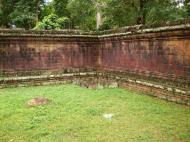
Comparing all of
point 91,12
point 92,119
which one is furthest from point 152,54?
point 91,12

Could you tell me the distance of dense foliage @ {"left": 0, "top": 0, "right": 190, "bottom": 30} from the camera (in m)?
14.8

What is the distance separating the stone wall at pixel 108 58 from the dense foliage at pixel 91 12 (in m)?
1.07

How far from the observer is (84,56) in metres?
12.9

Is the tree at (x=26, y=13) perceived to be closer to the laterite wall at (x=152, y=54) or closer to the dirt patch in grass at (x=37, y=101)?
the laterite wall at (x=152, y=54)

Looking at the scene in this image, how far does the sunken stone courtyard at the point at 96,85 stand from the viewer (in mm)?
5793

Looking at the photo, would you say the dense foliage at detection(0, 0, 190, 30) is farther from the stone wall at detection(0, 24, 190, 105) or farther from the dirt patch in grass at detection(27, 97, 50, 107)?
the dirt patch in grass at detection(27, 97, 50, 107)

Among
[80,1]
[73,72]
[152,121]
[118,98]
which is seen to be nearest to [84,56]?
[73,72]

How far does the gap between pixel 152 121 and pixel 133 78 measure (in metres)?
4.13

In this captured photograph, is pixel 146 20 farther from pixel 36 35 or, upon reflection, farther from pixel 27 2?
pixel 27 2

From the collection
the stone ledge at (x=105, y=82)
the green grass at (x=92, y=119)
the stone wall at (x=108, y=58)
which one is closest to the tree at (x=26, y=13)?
the stone wall at (x=108, y=58)

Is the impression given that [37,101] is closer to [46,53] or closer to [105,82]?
[46,53]

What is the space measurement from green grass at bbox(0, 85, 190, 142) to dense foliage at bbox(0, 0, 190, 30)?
314 cm

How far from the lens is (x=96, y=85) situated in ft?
37.1

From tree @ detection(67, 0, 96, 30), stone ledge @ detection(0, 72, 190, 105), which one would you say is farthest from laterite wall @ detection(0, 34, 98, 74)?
tree @ detection(67, 0, 96, 30)
